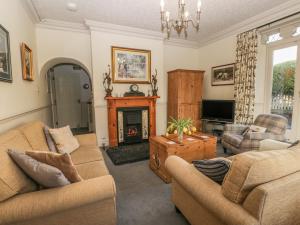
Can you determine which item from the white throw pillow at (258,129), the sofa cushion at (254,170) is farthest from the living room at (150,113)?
the white throw pillow at (258,129)

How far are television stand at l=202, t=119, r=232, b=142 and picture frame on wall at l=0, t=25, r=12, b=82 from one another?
418cm

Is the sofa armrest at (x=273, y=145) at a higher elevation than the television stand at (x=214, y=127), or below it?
higher

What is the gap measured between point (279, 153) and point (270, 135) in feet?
7.25

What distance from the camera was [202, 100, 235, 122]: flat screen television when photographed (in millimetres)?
4047

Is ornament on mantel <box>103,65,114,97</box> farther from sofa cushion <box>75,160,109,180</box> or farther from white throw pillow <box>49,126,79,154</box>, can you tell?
sofa cushion <box>75,160,109,180</box>

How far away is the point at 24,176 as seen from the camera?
1.25 metres

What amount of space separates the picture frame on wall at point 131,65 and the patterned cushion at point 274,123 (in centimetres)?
277

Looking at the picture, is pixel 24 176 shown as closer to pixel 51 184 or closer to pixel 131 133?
pixel 51 184

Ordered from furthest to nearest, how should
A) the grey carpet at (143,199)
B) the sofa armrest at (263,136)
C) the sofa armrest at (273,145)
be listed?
the sofa armrest at (263,136) < the sofa armrest at (273,145) < the grey carpet at (143,199)

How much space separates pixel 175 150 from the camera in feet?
7.79

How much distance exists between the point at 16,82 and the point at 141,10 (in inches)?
99.7

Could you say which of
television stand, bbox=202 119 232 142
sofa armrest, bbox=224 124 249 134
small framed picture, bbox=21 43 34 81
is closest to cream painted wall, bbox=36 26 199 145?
→ small framed picture, bbox=21 43 34 81

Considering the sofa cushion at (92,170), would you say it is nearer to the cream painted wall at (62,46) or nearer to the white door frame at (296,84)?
the cream painted wall at (62,46)

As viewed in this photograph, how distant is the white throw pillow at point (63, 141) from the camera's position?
2274mm
